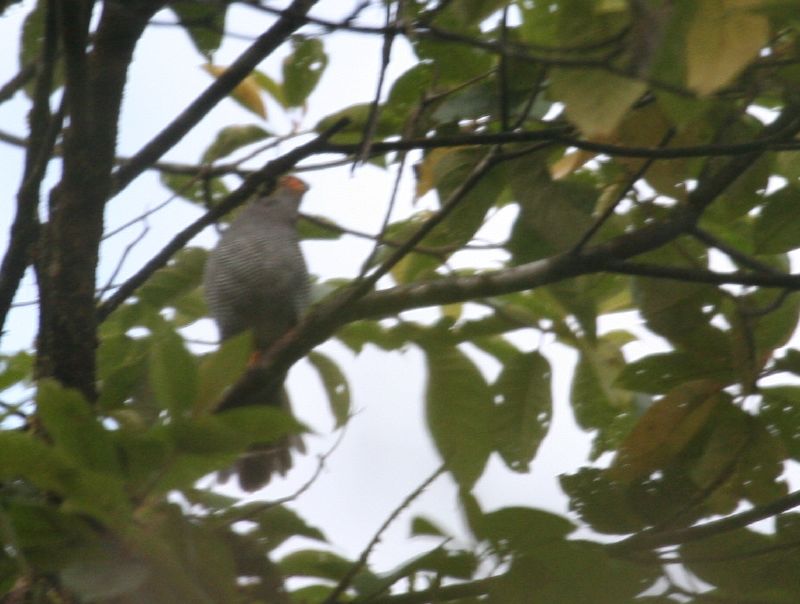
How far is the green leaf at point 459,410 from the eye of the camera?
5.53ft

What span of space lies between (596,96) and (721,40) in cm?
16

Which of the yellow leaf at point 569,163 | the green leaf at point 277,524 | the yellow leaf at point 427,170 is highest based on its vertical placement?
the yellow leaf at point 427,170

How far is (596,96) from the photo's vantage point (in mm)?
1280

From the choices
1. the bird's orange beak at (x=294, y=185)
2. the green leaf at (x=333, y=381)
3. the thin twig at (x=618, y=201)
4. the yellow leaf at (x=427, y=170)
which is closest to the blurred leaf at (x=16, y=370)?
the green leaf at (x=333, y=381)

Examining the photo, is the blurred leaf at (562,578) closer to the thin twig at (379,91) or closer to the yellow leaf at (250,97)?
the thin twig at (379,91)

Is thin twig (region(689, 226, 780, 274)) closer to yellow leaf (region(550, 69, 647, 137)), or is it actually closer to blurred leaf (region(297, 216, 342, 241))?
yellow leaf (region(550, 69, 647, 137))

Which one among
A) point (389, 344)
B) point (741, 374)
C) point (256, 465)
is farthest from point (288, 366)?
point (256, 465)

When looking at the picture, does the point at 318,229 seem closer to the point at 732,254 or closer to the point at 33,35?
the point at 33,35

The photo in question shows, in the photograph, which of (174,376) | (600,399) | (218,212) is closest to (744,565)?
(174,376)

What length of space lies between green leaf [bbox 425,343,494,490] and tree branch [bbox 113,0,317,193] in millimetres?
694

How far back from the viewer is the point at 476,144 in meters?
1.92

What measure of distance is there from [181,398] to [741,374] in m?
1.04

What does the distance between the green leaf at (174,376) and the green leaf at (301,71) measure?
1.39 metres

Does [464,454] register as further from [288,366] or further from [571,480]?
[288,366]
